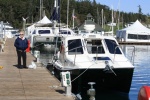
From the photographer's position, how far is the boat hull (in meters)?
17.7

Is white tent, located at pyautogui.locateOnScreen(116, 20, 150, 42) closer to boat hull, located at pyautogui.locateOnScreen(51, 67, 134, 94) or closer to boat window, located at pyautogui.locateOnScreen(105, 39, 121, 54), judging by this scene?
boat window, located at pyautogui.locateOnScreen(105, 39, 121, 54)

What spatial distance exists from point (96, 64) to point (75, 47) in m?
2.50

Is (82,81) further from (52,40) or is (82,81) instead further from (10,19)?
(10,19)

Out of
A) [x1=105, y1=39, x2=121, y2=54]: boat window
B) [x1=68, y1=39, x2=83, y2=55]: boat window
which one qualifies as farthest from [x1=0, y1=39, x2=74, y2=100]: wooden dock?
[x1=105, y1=39, x2=121, y2=54]: boat window

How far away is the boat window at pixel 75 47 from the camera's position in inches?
775

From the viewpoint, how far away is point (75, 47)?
790 inches

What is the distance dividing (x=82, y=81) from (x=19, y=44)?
4.45m

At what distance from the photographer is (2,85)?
15.8 m

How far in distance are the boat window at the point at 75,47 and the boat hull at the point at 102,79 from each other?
5.91 feet

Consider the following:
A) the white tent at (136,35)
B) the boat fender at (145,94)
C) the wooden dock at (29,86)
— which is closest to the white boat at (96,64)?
the wooden dock at (29,86)

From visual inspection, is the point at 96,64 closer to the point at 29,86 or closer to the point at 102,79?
the point at 102,79

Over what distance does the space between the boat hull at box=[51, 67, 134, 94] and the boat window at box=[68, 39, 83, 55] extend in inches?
70.9

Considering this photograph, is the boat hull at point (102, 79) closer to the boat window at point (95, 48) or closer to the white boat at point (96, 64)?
the white boat at point (96, 64)

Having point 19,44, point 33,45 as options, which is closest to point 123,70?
point 19,44
